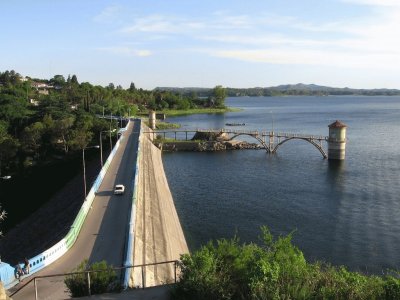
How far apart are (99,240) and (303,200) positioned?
29.9 metres

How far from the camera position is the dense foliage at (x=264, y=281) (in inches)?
585

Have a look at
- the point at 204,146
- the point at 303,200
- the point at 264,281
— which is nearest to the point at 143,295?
the point at 264,281

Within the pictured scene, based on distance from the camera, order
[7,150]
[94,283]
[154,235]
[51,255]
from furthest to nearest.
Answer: [7,150] → [154,235] → [51,255] → [94,283]

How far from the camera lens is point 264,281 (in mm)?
15086

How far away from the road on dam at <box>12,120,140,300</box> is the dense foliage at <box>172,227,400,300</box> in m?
7.79

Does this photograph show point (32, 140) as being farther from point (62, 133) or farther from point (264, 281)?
point (264, 281)

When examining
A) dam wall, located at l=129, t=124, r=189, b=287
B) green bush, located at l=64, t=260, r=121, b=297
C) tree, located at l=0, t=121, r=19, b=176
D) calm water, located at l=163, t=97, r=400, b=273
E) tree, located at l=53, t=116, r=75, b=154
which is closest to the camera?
green bush, located at l=64, t=260, r=121, b=297

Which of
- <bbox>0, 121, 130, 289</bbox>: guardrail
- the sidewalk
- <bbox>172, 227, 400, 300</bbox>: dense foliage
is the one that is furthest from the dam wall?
<bbox>172, 227, 400, 300</bbox>: dense foliage

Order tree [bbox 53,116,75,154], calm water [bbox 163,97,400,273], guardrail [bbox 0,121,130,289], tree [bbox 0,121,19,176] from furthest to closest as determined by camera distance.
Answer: tree [bbox 53,116,75,154] → tree [bbox 0,121,19,176] → calm water [bbox 163,97,400,273] → guardrail [bbox 0,121,130,289]

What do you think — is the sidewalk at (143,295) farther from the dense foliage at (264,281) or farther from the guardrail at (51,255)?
A: the guardrail at (51,255)

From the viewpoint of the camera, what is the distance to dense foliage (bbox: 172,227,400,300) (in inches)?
585

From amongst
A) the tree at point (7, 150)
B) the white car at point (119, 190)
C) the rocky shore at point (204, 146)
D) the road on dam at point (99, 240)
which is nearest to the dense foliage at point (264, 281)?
the road on dam at point (99, 240)

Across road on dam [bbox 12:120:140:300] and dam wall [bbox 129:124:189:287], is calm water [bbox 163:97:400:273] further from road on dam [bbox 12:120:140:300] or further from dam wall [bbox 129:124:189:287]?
road on dam [bbox 12:120:140:300]

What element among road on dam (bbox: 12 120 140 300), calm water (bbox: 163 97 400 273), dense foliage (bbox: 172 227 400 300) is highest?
dense foliage (bbox: 172 227 400 300)
